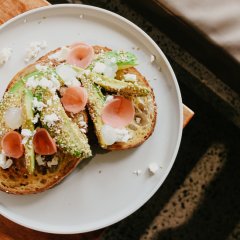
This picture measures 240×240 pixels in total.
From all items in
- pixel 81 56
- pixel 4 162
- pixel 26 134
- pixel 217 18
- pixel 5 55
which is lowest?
pixel 4 162

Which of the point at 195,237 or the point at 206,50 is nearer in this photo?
the point at 206,50

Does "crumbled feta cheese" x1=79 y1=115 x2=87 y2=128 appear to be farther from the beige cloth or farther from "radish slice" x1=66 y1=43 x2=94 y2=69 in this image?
the beige cloth

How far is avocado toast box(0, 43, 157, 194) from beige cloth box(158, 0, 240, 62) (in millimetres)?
256

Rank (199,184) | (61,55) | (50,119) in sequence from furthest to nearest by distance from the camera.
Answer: (199,184) → (61,55) → (50,119)

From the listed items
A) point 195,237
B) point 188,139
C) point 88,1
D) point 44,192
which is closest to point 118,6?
point 88,1

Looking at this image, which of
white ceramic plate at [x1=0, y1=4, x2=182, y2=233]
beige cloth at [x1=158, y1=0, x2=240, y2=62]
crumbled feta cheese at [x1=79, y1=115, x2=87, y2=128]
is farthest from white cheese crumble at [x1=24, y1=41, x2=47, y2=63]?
beige cloth at [x1=158, y1=0, x2=240, y2=62]

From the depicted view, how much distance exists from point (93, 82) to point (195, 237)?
2.92ft

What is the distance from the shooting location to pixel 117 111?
1288 mm

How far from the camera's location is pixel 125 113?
1.29 m

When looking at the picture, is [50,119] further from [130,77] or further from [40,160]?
[130,77]

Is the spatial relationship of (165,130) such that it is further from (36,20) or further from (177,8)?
(36,20)

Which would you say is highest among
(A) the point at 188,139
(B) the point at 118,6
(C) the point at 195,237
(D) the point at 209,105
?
(B) the point at 118,6

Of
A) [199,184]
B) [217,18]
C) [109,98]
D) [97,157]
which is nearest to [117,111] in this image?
[109,98]

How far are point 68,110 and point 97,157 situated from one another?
17 centimetres
